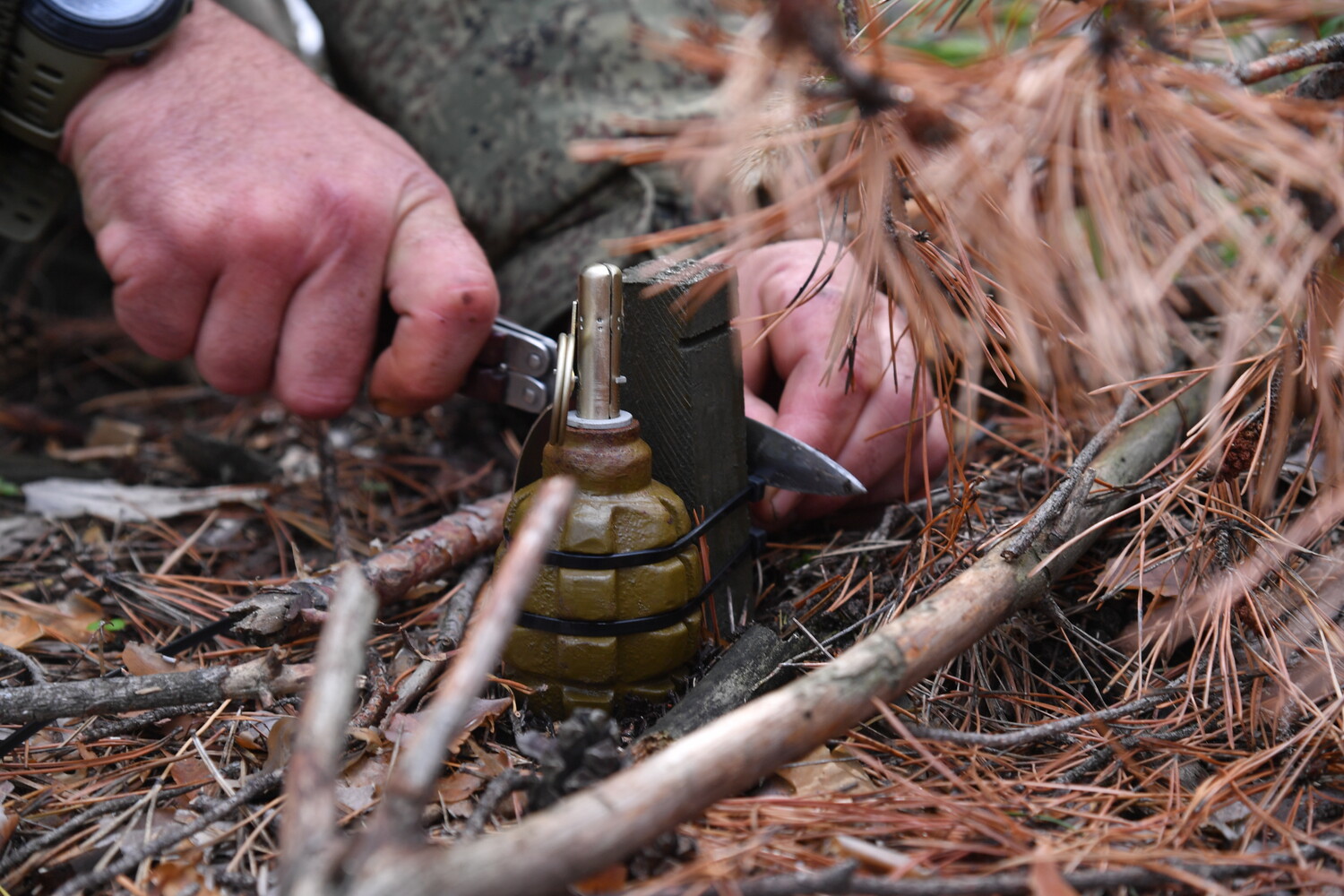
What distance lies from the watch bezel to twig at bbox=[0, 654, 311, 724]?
1.41 meters

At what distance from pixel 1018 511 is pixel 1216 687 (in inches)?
18.0

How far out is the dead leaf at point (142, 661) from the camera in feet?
4.47

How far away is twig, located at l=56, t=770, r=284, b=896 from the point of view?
94 cm

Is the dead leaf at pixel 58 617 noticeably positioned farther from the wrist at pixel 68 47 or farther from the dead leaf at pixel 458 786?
the wrist at pixel 68 47

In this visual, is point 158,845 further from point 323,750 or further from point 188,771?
point 323,750

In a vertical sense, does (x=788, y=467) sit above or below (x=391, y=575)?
above

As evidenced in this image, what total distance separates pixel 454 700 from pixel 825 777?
55 centimetres

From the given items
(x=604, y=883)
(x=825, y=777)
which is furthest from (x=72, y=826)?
(x=825, y=777)

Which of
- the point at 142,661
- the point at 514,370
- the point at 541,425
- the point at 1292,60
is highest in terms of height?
the point at 1292,60

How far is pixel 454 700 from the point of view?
68cm

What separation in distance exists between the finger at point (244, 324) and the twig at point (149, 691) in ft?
3.39

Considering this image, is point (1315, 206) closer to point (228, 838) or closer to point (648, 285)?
point (648, 285)

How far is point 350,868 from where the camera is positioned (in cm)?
69


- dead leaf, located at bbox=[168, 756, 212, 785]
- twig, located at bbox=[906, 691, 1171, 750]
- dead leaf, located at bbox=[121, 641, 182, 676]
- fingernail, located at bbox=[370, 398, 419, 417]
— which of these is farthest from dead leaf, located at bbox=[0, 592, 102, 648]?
twig, located at bbox=[906, 691, 1171, 750]
